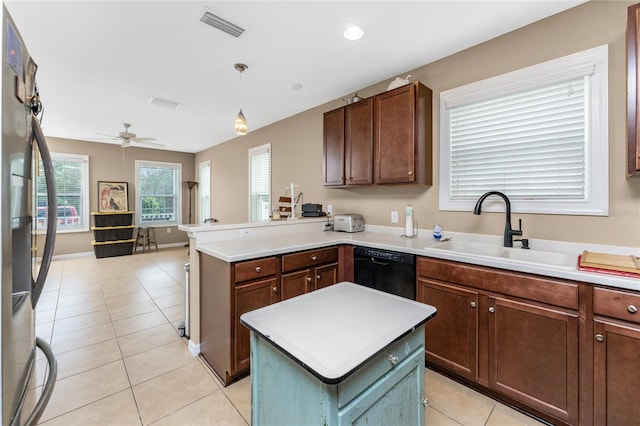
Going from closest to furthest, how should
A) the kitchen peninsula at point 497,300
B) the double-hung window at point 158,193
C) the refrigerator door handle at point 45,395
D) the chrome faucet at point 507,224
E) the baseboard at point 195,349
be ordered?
the refrigerator door handle at point 45,395 < the kitchen peninsula at point 497,300 < the chrome faucet at point 507,224 < the baseboard at point 195,349 < the double-hung window at point 158,193

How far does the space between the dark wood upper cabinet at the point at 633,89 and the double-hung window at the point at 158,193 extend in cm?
823

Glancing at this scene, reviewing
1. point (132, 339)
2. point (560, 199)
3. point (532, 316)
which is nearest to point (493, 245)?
point (560, 199)

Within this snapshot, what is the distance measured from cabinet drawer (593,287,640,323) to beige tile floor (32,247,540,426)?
2.67 feet

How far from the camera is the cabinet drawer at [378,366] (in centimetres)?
83

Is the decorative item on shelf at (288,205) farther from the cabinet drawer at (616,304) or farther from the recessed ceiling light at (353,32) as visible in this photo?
the cabinet drawer at (616,304)

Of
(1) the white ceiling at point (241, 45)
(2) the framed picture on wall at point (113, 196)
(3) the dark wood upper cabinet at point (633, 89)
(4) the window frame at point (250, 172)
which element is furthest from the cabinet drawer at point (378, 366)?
(2) the framed picture on wall at point (113, 196)

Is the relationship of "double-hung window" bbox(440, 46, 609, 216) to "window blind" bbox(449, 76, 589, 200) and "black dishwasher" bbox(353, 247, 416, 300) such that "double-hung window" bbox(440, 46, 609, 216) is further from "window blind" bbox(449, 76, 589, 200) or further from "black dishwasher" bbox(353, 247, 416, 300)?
"black dishwasher" bbox(353, 247, 416, 300)

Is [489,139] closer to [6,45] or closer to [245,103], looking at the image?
[6,45]

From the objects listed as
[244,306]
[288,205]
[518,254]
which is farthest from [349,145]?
[244,306]

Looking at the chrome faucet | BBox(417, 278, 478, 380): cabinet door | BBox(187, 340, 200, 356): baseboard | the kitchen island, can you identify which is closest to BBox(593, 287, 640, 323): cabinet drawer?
BBox(417, 278, 478, 380): cabinet door

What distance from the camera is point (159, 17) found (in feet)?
6.66

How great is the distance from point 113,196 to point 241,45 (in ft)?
19.5

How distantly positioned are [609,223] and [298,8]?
101 inches

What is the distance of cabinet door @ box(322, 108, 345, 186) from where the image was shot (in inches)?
121
